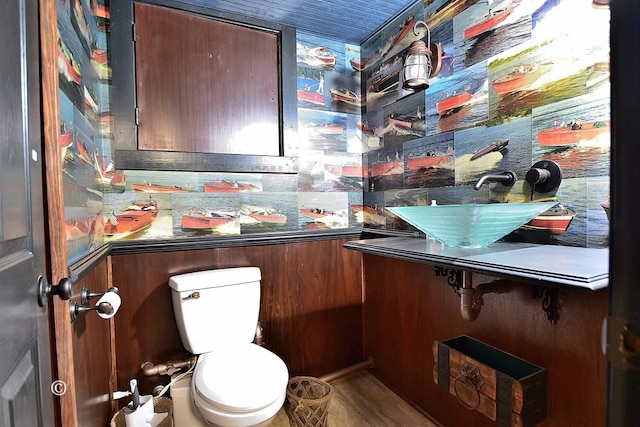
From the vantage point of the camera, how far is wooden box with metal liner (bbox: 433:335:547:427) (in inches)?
40.8

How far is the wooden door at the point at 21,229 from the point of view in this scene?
1.72 feet

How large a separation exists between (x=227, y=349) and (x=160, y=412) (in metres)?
0.40

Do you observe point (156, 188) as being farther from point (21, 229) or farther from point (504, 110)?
point (504, 110)

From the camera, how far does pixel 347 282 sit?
2.17m

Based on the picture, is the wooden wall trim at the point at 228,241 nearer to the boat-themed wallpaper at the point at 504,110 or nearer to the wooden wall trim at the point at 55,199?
the boat-themed wallpaper at the point at 504,110

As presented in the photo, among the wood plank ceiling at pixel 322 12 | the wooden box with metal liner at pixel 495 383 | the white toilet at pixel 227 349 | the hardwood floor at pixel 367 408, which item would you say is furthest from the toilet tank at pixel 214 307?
the wood plank ceiling at pixel 322 12

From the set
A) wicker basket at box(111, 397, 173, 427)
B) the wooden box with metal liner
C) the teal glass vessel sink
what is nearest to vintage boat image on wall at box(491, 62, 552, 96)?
the teal glass vessel sink

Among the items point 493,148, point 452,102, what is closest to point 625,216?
point 493,148

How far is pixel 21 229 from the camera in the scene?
1.99 ft

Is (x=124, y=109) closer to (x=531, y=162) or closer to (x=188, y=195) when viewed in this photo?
(x=188, y=195)

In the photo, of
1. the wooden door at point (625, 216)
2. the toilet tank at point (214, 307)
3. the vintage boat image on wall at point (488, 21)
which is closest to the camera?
the wooden door at point (625, 216)

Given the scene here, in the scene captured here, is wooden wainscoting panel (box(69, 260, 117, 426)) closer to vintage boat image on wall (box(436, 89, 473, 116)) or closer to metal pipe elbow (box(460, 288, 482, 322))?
metal pipe elbow (box(460, 288, 482, 322))

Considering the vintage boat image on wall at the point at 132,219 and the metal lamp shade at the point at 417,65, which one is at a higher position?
the metal lamp shade at the point at 417,65

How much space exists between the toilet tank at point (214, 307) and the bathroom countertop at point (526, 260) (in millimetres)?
769
